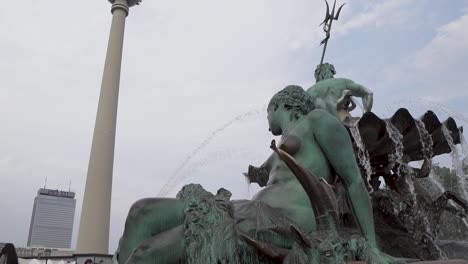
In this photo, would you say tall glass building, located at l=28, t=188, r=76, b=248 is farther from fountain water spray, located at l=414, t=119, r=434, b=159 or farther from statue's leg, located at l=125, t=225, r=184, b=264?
statue's leg, located at l=125, t=225, r=184, b=264

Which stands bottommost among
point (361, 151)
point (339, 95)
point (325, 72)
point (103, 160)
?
point (361, 151)

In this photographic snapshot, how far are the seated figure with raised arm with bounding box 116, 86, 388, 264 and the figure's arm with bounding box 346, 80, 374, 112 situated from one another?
2616mm

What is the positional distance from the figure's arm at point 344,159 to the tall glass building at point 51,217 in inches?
5668

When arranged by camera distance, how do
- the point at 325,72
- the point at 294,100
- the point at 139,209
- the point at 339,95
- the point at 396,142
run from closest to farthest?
the point at 139,209
the point at 294,100
the point at 396,142
the point at 339,95
the point at 325,72

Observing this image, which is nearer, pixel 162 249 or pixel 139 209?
pixel 162 249

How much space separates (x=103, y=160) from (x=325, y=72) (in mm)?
25069

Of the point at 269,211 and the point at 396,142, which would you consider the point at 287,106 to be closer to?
the point at 269,211

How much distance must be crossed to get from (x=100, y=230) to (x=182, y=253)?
2695cm

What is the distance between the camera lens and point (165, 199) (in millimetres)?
2377

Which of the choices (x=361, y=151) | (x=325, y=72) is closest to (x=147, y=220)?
(x=361, y=151)

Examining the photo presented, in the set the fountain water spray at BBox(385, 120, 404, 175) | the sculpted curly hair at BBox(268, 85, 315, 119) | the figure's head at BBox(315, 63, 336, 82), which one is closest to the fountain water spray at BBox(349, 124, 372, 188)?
the fountain water spray at BBox(385, 120, 404, 175)

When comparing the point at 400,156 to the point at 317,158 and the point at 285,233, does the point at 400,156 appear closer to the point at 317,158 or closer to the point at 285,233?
the point at 317,158

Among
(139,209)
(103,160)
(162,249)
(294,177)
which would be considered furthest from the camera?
(103,160)

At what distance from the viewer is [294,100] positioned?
3100mm
